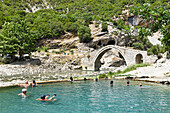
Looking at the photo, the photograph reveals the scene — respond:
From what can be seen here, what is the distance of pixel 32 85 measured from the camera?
16.9m

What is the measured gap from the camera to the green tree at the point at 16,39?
3984 centimetres

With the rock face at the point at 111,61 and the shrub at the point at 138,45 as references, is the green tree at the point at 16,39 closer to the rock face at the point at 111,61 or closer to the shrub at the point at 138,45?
the rock face at the point at 111,61

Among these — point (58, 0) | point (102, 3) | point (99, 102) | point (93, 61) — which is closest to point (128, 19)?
point (102, 3)

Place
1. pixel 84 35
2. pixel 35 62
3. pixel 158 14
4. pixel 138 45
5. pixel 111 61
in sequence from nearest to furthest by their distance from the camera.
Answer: pixel 158 14 → pixel 35 62 → pixel 111 61 → pixel 84 35 → pixel 138 45

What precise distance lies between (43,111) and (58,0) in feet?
431

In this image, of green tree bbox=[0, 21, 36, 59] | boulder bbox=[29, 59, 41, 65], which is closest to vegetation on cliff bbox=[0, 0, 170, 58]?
green tree bbox=[0, 21, 36, 59]

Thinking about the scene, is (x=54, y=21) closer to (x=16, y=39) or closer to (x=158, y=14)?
(x=16, y=39)

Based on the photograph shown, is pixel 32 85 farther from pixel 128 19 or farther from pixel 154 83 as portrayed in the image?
pixel 128 19

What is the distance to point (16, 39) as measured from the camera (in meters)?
Result: 40.2

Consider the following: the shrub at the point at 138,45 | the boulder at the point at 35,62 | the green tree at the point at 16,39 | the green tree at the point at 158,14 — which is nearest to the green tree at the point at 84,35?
the shrub at the point at 138,45

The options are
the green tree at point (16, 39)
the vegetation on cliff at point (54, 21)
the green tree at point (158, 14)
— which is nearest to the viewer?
the green tree at point (158, 14)

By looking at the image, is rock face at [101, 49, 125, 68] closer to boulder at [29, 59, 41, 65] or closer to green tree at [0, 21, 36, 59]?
boulder at [29, 59, 41, 65]

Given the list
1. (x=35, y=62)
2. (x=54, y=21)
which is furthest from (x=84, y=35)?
(x=35, y=62)

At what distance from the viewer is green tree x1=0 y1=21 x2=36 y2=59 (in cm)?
3984
